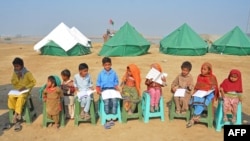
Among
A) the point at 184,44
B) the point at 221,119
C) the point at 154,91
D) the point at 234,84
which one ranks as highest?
the point at 184,44

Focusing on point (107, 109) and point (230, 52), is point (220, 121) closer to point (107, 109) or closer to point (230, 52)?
point (107, 109)

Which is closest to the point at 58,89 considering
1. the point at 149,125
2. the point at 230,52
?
the point at 149,125

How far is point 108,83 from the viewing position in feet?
18.7

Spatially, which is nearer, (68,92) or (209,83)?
(209,83)

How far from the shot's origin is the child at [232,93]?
5102 mm

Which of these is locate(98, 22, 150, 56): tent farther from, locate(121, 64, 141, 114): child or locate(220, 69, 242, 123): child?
locate(220, 69, 242, 123): child

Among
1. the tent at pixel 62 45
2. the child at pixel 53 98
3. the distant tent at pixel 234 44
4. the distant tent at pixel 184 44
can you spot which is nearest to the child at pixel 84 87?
the child at pixel 53 98

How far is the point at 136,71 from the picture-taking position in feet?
18.3

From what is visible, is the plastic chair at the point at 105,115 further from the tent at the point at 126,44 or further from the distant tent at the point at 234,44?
the distant tent at the point at 234,44

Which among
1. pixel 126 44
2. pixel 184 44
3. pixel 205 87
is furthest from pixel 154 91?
pixel 184 44

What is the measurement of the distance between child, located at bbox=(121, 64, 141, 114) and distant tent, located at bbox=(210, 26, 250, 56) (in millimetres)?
15033

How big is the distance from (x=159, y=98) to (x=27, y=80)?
2.67 meters

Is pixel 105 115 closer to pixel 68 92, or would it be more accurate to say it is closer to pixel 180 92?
pixel 68 92

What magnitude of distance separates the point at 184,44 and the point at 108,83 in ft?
43.7
